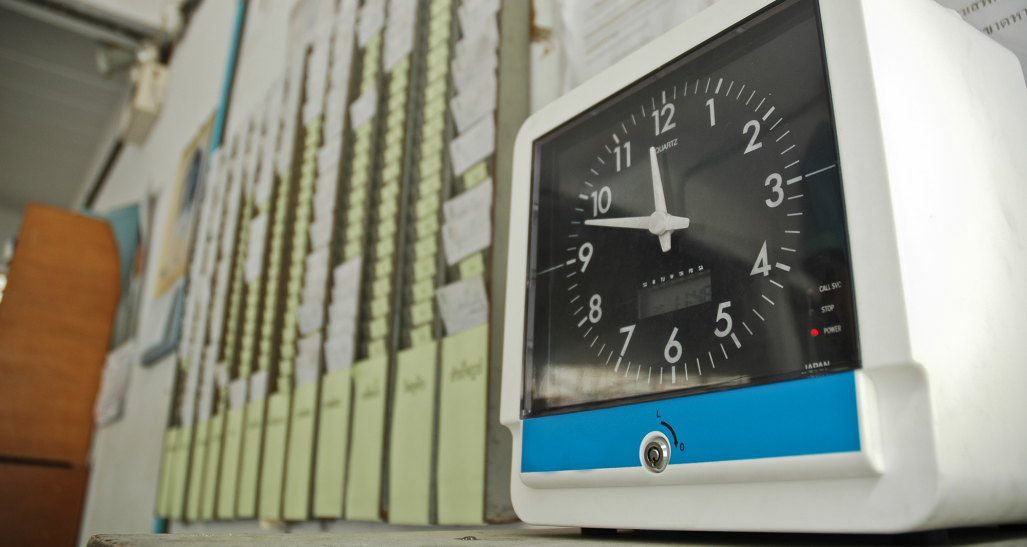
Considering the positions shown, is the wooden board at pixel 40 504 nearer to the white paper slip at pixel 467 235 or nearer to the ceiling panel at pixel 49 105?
the white paper slip at pixel 467 235

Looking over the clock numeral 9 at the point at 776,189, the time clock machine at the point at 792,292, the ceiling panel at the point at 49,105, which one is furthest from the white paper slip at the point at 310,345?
the ceiling panel at the point at 49,105

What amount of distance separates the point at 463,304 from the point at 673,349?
16.9 inches

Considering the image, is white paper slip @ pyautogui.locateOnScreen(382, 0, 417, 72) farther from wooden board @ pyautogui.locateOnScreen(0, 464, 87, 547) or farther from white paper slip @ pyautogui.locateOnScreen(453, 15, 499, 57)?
wooden board @ pyautogui.locateOnScreen(0, 464, 87, 547)

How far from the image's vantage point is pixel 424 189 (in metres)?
0.99

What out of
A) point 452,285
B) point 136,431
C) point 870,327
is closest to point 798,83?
point 870,327

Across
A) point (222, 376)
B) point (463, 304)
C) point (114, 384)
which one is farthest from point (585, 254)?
point (114, 384)

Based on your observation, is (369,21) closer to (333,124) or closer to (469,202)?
(333,124)

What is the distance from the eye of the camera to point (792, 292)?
0.38 metres

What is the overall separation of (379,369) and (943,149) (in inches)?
29.4

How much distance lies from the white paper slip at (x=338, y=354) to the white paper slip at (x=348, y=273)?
0.30 feet

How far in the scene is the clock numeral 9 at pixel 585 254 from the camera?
1.78 ft

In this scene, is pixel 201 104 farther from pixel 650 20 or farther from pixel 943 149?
pixel 943 149

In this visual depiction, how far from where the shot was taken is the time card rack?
828 millimetres

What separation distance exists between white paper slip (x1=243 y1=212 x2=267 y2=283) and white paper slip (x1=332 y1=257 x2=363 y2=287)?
41 centimetres
